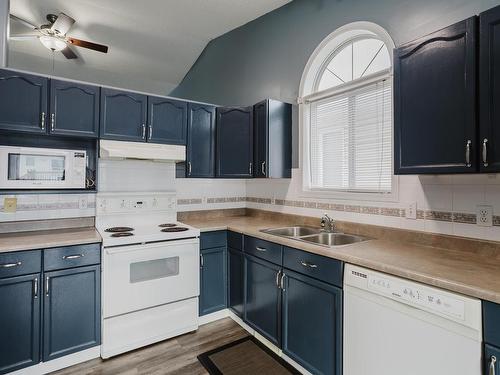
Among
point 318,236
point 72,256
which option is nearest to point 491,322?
point 318,236

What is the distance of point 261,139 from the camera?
2910mm

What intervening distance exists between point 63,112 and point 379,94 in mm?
2551

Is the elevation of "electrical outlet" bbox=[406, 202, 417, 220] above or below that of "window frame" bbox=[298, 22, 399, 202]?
below

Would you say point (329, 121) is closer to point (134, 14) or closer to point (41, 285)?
point (134, 14)

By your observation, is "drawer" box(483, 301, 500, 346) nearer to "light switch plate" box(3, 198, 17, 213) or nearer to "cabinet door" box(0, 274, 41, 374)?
"cabinet door" box(0, 274, 41, 374)

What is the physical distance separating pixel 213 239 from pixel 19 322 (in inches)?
59.2

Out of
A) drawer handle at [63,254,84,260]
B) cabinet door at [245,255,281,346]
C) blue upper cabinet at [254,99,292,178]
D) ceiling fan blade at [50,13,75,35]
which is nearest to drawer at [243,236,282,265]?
cabinet door at [245,255,281,346]

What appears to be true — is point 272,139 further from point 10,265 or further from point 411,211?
point 10,265

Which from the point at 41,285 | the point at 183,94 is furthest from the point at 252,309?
the point at 183,94

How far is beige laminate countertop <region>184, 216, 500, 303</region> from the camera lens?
1.22 meters

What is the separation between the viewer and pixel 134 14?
3219 mm

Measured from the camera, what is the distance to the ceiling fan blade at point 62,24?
306 centimetres

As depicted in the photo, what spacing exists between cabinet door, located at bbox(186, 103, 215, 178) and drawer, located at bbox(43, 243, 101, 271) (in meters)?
1.14

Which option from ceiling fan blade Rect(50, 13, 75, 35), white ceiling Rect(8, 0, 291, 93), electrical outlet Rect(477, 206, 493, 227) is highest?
white ceiling Rect(8, 0, 291, 93)
